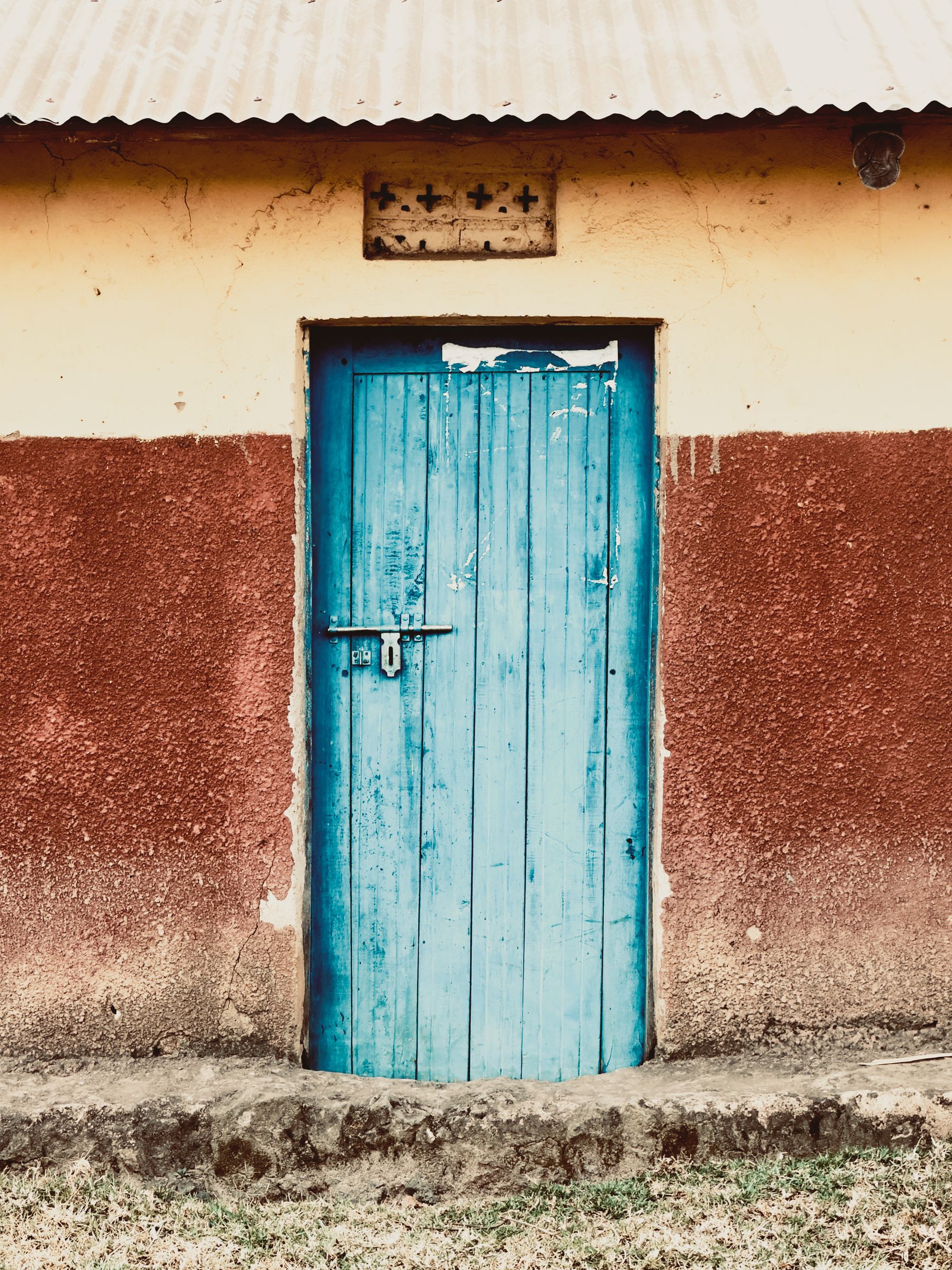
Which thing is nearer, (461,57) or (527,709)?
(461,57)

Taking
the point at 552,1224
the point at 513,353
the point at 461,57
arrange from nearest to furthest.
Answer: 1. the point at 552,1224
2. the point at 461,57
3. the point at 513,353

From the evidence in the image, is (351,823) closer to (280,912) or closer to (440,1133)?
(280,912)

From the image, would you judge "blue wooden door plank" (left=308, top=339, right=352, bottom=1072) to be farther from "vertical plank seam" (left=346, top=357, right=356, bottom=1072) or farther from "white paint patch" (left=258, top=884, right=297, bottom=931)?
"white paint patch" (left=258, top=884, right=297, bottom=931)

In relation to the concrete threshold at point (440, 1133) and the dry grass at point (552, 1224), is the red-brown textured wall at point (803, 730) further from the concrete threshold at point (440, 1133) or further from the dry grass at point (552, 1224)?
the dry grass at point (552, 1224)

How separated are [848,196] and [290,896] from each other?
8.81 ft

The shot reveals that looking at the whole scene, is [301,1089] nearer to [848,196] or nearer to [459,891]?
[459,891]

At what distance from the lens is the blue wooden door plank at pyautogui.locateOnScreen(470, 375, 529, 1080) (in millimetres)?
3205

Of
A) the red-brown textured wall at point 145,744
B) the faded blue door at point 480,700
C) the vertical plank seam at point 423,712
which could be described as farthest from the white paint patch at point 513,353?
the red-brown textured wall at point 145,744

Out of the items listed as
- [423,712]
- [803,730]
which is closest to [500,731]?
[423,712]

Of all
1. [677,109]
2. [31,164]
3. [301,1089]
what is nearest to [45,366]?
[31,164]

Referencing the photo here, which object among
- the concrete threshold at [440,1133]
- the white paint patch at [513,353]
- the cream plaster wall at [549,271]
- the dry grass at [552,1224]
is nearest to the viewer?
the dry grass at [552,1224]

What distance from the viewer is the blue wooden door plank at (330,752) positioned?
3217 millimetres

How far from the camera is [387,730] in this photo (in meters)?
3.26

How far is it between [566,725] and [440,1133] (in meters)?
1.23
